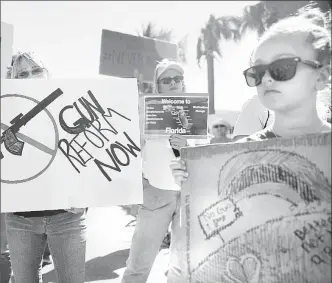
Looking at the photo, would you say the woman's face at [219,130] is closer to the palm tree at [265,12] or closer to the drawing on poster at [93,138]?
the drawing on poster at [93,138]

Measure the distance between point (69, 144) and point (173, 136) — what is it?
0.56 metres

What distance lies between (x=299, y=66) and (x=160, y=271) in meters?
3.16

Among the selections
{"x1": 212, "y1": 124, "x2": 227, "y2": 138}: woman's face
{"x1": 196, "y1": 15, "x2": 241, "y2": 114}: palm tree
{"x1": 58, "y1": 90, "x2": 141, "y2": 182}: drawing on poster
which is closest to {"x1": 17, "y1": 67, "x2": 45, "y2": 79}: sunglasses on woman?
{"x1": 58, "y1": 90, "x2": 141, "y2": 182}: drawing on poster

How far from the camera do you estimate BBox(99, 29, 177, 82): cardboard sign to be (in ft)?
18.0

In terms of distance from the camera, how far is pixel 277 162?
1.15 meters

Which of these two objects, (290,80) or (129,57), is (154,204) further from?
(129,57)

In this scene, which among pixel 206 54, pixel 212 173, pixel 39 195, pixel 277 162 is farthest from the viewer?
pixel 206 54

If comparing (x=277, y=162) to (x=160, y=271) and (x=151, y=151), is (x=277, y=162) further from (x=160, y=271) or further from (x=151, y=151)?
(x=160, y=271)

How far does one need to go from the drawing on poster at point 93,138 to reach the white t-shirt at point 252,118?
2.30 feet

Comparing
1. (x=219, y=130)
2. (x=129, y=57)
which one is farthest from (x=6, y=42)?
(x=219, y=130)

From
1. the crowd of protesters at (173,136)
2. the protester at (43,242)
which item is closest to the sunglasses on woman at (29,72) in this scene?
the crowd of protesters at (173,136)

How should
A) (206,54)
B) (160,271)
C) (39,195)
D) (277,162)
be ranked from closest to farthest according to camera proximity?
(277,162) < (39,195) < (160,271) < (206,54)

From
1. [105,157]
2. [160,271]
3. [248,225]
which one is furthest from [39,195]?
[160,271]

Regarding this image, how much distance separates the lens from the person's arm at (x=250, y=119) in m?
2.12
